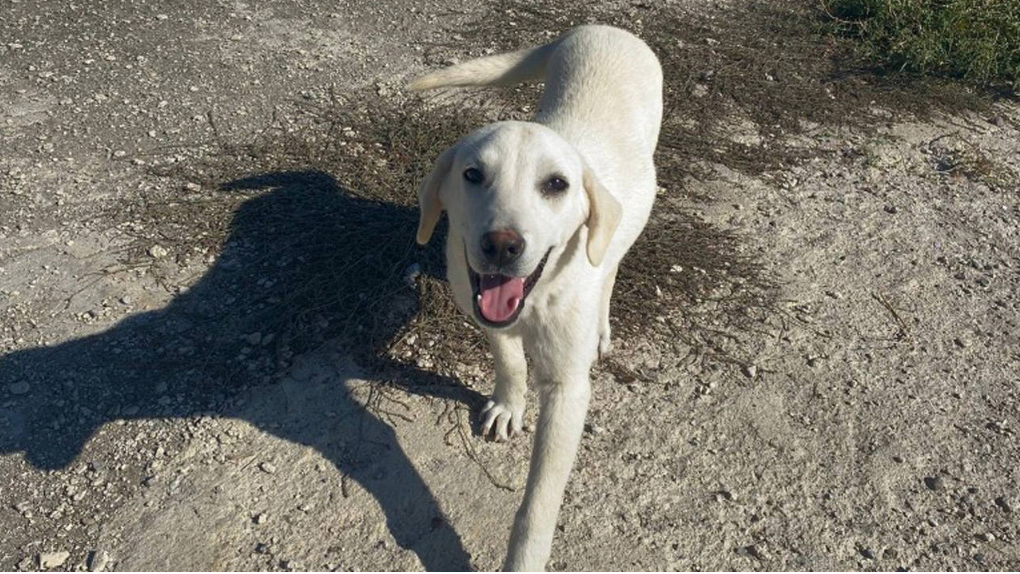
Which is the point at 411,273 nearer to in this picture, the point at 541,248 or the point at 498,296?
the point at 498,296

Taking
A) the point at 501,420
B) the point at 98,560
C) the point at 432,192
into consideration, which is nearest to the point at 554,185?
the point at 432,192

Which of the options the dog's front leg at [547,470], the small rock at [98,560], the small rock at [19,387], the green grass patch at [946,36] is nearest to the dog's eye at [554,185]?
the dog's front leg at [547,470]

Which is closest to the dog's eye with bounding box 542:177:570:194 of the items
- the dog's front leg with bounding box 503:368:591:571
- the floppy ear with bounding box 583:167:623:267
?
the floppy ear with bounding box 583:167:623:267

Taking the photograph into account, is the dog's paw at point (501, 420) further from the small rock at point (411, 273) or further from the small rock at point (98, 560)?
the small rock at point (98, 560)

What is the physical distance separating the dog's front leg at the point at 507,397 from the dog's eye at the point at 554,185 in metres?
0.76

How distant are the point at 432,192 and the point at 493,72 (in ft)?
4.22

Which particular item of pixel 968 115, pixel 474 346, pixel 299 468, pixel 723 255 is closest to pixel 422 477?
pixel 299 468

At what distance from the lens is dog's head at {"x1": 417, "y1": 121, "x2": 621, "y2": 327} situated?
2449mm

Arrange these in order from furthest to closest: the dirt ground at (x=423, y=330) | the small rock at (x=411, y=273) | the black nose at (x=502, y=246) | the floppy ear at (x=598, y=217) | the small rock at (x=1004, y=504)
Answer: the small rock at (x=411, y=273)
the small rock at (x=1004, y=504)
the dirt ground at (x=423, y=330)
the floppy ear at (x=598, y=217)
the black nose at (x=502, y=246)

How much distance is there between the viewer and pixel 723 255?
4.28 metres

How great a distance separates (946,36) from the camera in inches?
238

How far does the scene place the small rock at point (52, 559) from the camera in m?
2.75

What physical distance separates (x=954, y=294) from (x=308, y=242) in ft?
11.4

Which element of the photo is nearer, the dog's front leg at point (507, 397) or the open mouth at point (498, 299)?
the open mouth at point (498, 299)
